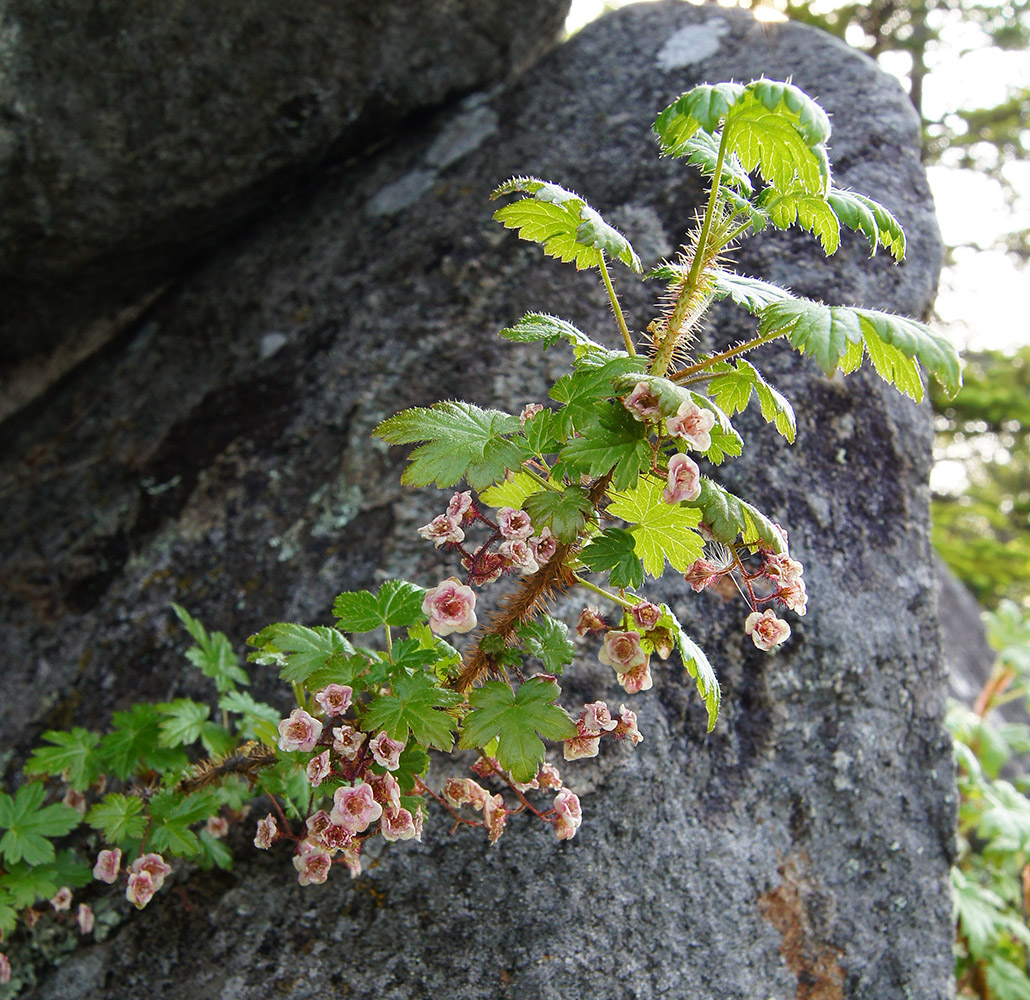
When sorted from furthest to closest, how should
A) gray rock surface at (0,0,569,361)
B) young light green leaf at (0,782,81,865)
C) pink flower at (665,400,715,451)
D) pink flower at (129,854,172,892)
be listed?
gray rock surface at (0,0,569,361) < young light green leaf at (0,782,81,865) < pink flower at (129,854,172,892) < pink flower at (665,400,715,451)

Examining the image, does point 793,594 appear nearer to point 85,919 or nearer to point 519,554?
point 519,554

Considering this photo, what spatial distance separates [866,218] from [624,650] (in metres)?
0.77

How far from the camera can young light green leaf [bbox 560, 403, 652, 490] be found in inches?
42.0

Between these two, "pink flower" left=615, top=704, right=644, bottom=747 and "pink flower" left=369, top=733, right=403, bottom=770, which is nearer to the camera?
"pink flower" left=369, top=733, right=403, bottom=770

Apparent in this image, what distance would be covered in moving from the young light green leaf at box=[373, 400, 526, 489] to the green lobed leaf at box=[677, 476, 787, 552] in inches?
11.1

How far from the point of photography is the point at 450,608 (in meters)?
1.16

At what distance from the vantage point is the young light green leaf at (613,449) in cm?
107

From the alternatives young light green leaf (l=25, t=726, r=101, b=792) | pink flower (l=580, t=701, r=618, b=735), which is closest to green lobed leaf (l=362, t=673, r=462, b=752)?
pink flower (l=580, t=701, r=618, b=735)

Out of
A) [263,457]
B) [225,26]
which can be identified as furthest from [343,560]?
[225,26]

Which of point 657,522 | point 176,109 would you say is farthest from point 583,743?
point 176,109

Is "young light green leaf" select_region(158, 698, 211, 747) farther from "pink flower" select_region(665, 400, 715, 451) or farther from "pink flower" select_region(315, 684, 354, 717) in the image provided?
"pink flower" select_region(665, 400, 715, 451)

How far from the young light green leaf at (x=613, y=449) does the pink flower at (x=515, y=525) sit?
4 cm

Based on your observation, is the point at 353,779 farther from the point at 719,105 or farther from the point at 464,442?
the point at 719,105

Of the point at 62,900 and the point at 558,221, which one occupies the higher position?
the point at 558,221
